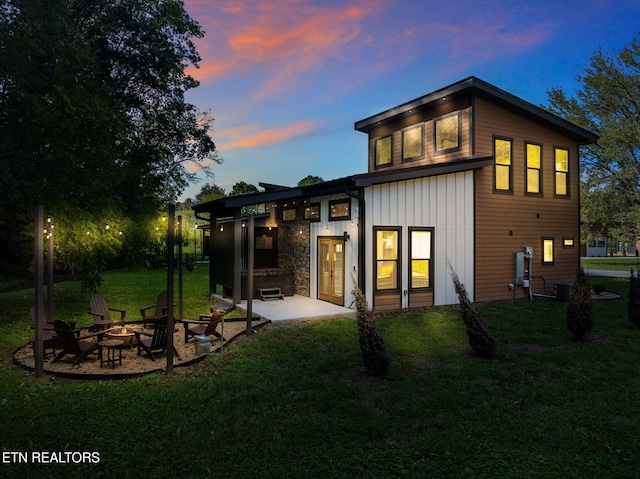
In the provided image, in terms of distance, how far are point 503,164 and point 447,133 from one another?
2328mm

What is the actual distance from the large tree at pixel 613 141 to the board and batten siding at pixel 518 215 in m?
12.4

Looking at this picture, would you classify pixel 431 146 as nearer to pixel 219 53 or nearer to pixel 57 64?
pixel 219 53

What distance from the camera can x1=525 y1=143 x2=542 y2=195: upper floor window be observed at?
13.9 m

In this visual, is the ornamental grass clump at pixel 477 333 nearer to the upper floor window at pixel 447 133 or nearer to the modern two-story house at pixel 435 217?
the modern two-story house at pixel 435 217

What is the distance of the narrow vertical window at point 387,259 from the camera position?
1108 cm

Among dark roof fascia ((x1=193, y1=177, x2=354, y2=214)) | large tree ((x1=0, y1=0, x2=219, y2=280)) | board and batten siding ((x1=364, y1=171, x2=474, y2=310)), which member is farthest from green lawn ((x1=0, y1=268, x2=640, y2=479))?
dark roof fascia ((x1=193, y1=177, x2=354, y2=214))

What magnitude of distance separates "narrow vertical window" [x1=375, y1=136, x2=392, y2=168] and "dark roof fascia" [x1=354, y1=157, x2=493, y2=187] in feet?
13.8

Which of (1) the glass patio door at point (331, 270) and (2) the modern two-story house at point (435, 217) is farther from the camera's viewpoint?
(1) the glass patio door at point (331, 270)

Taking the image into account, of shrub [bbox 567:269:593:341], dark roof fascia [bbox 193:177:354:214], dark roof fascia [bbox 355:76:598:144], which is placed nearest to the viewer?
shrub [bbox 567:269:593:341]

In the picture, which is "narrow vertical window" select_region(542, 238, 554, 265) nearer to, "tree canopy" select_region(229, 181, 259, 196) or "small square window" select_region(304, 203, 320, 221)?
"small square window" select_region(304, 203, 320, 221)

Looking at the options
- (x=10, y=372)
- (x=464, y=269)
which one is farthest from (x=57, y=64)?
(x=464, y=269)

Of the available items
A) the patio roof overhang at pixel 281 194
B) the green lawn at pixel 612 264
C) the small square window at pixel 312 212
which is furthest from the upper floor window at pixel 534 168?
the green lawn at pixel 612 264

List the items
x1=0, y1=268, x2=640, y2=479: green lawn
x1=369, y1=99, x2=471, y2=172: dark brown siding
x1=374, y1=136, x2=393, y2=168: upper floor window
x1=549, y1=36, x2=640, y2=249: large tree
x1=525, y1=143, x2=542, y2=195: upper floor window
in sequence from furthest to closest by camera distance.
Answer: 1. x1=549, y1=36, x2=640, y2=249: large tree
2. x1=374, y1=136, x2=393, y2=168: upper floor window
3. x1=525, y1=143, x2=542, y2=195: upper floor window
4. x1=369, y1=99, x2=471, y2=172: dark brown siding
5. x1=0, y1=268, x2=640, y2=479: green lawn

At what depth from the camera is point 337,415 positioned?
452 cm
